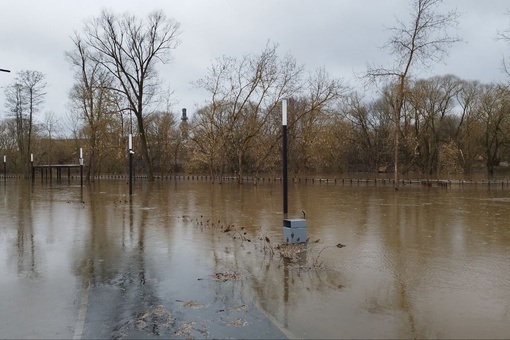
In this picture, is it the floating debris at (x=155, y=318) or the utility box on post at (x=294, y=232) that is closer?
the floating debris at (x=155, y=318)

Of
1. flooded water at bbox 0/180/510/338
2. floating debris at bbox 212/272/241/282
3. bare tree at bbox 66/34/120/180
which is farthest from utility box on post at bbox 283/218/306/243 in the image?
bare tree at bbox 66/34/120/180

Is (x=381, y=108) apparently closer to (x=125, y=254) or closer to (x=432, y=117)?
(x=432, y=117)

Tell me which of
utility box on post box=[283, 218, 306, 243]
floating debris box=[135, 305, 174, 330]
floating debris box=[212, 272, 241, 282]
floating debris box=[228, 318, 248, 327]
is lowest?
floating debris box=[228, 318, 248, 327]

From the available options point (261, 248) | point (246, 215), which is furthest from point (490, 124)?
point (261, 248)

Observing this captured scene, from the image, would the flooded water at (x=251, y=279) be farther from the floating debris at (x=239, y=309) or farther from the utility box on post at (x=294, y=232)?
→ the utility box on post at (x=294, y=232)

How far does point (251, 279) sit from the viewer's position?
6141 mm

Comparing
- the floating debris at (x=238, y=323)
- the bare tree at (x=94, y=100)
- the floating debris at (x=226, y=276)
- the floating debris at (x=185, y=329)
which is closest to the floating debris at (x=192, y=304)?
the floating debris at (x=185, y=329)

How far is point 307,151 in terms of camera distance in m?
40.5

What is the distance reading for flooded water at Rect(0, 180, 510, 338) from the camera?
4426mm

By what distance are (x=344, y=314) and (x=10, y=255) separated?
6166 mm

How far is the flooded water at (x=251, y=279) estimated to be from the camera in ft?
14.5

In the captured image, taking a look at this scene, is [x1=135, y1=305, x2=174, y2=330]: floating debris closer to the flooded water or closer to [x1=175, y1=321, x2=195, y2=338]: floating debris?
the flooded water

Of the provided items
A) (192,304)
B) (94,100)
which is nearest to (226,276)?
(192,304)

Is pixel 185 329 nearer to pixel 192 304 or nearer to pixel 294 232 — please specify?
pixel 192 304
